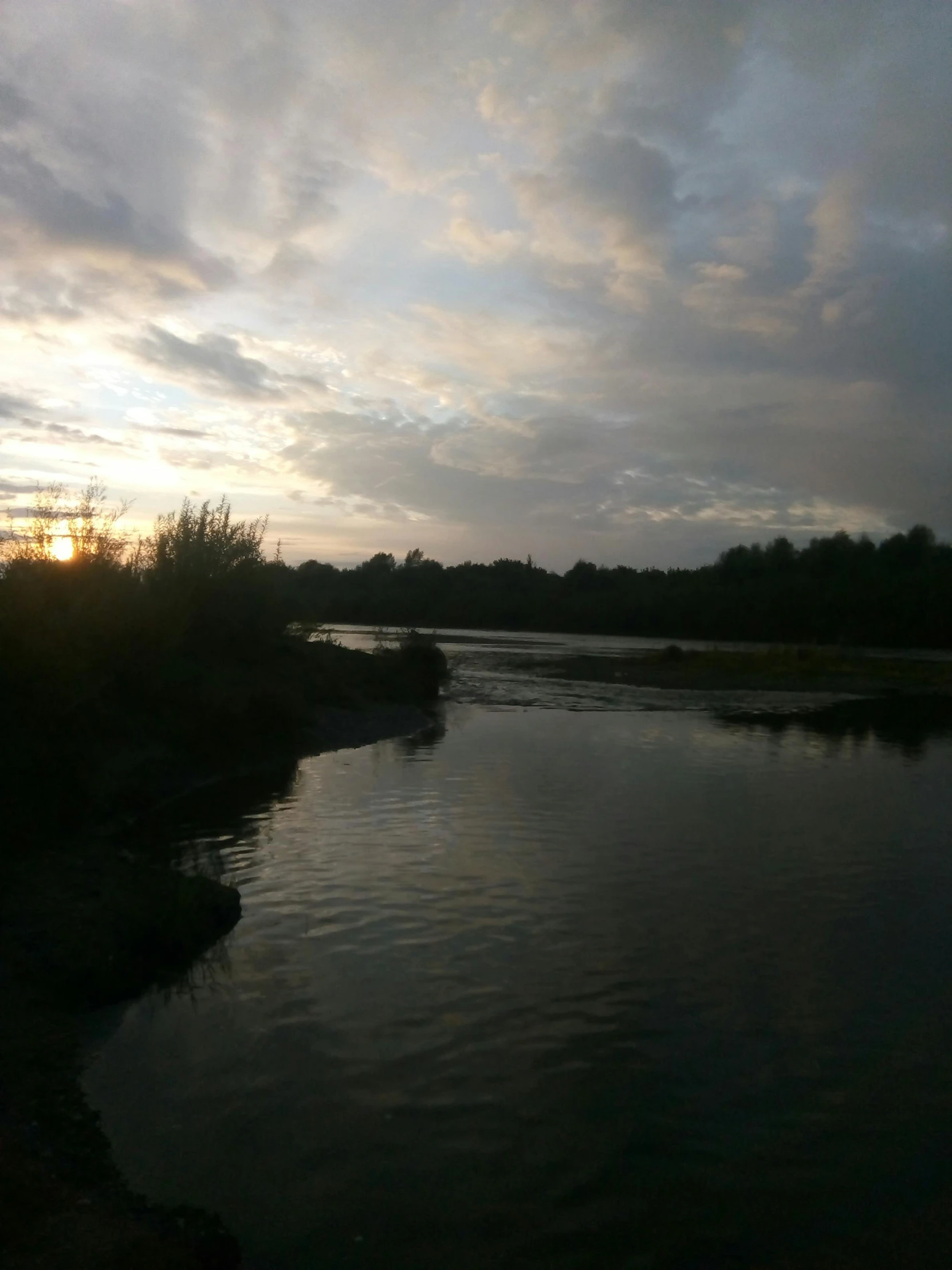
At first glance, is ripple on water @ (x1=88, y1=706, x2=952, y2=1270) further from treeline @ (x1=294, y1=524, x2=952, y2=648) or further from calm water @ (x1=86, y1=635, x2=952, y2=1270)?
treeline @ (x1=294, y1=524, x2=952, y2=648)

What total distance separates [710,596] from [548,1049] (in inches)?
4046

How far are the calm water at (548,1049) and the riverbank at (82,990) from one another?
10.6 inches

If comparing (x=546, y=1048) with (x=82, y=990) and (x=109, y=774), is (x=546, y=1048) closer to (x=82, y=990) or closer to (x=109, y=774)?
(x=82, y=990)

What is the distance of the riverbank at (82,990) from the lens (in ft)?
15.5

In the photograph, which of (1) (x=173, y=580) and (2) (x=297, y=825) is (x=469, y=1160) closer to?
A: (2) (x=297, y=825)

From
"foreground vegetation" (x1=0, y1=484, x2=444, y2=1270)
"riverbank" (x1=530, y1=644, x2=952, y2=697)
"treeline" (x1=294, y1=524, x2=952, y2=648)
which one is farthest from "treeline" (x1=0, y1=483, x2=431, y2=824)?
"treeline" (x1=294, y1=524, x2=952, y2=648)

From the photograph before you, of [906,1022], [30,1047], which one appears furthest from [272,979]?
[906,1022]

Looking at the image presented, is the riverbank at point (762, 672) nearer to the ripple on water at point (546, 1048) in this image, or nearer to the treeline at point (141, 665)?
the treeline at point (141, 665)

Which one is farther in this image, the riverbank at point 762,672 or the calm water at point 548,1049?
the riverbank at point 762,672

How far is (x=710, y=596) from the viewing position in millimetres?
107188

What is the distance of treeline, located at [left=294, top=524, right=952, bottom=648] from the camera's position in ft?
294

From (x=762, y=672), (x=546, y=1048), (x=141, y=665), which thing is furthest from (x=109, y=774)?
(x=762, y=672)

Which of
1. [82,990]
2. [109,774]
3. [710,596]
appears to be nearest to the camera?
[82,990]

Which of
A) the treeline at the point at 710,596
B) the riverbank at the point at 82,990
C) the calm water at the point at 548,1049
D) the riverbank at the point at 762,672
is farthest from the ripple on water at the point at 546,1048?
the treeline at the point at 710,596
